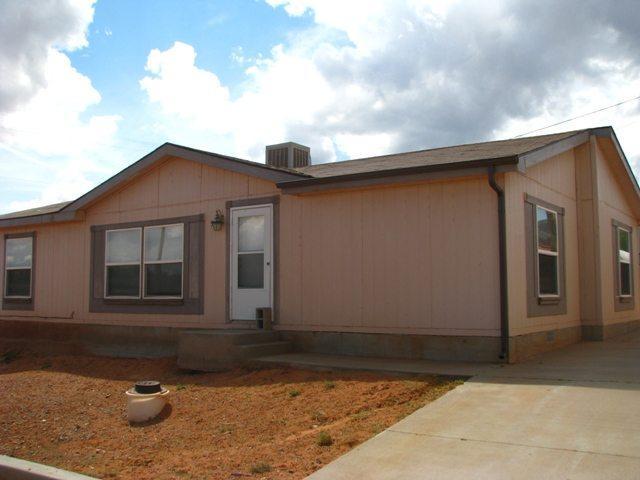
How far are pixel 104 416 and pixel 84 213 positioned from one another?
7099 mm

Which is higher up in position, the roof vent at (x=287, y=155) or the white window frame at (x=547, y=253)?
the roof vent at (x=287, y=155)

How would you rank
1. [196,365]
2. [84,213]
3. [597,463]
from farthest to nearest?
[84,213]
[196,365]
[597,463]

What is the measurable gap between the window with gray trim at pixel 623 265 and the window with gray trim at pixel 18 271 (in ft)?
42.9

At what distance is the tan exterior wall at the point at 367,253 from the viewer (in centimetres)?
882

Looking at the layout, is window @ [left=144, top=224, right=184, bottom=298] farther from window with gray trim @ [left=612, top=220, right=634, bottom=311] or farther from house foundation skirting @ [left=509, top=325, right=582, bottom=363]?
window with gray trim @ [left=612, top=220, right=634, bottom=311]

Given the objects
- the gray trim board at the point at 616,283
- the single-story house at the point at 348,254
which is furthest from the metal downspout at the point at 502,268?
the gray trim board at the point at 616,283

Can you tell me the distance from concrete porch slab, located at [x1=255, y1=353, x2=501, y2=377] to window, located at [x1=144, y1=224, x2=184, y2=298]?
3.42 metres

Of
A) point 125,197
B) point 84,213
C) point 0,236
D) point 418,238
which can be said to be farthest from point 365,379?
point 0,236

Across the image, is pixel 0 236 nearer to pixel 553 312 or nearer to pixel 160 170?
pixel 160 170

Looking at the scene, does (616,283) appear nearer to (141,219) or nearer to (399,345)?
(399,345)

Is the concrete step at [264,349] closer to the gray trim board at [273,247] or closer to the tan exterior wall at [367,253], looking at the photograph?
the tan exterior wall at [367,253]

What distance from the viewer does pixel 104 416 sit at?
7.83 m

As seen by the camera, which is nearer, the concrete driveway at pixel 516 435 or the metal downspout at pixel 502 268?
the concrete driveway at pixel 516 435

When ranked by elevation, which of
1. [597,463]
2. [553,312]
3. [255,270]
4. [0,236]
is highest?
[0,236]
